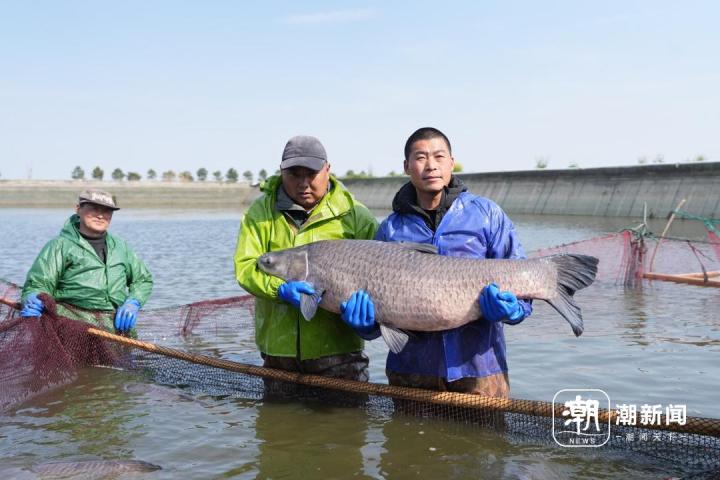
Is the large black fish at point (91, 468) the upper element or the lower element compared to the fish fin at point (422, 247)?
lower

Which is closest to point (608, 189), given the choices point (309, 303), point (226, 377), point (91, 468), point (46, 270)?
point (226, 377)

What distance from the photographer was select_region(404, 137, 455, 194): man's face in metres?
4.89

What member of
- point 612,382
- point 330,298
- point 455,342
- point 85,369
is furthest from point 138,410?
point 612,382

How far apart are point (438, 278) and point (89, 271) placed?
4.57 metres

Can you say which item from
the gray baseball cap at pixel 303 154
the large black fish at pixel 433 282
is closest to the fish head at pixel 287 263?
the large black fish at pixel 433 282

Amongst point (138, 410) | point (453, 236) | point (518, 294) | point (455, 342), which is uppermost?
point (453, 236)

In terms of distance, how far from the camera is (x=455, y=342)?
196 inches

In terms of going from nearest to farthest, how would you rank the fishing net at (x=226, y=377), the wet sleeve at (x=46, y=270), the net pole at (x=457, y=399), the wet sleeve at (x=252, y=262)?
1. the net pole at (x=457, y=399)
2. the fishing net at (x=226, y=377)
3. the wet sleeve at (x=252, y=262)
4. the wet sleeve at (x=46, y=270)

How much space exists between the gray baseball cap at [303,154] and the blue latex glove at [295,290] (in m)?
0.89

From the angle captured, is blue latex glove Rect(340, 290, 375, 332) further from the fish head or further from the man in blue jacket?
the fish head

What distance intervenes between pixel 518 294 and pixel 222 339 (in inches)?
231

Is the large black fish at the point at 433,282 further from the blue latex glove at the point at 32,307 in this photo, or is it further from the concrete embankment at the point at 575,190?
the concrete embankment at the point at 575,190

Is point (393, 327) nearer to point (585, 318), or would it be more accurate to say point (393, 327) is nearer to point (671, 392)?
point (671, 392)

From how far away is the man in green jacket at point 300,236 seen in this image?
549cm
